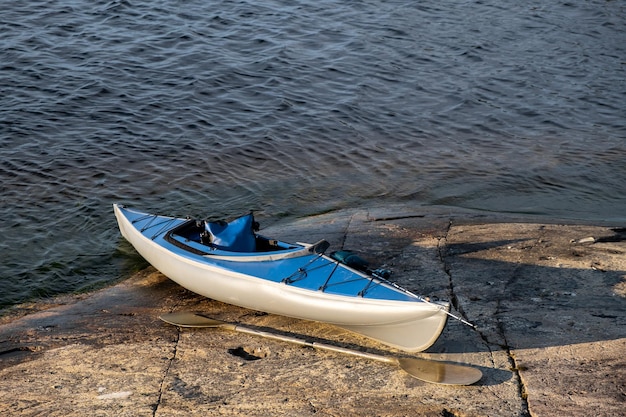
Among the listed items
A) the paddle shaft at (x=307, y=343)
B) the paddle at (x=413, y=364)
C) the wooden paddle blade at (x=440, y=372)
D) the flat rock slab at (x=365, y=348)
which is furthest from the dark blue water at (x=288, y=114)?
the wooden paddle blade at (x=440, y=372)

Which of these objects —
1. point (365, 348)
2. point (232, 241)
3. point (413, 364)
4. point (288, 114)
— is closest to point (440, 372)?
point (413, 364)

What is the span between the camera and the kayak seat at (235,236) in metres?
9.64

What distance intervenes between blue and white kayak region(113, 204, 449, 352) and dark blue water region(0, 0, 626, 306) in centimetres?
162

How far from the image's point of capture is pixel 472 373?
759cm

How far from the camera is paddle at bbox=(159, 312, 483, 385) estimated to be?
7527mm

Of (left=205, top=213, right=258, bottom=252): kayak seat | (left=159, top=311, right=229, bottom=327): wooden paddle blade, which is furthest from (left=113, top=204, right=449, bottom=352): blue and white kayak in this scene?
(left=159, top=311, right=229, bottom=327): wooden paddle blade

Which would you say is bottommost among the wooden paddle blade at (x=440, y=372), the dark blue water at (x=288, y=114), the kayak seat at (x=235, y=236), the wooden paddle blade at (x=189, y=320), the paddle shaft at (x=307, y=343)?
the dark blue water at (x=288, y=114)

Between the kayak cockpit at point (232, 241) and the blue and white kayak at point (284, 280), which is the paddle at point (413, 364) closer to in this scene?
the blue and white kayak at point (284, 280)

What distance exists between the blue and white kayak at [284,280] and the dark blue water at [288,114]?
162 cm

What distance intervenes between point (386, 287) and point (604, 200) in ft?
22.6

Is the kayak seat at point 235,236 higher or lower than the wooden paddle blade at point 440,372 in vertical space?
higher

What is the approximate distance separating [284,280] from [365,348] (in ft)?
3.66

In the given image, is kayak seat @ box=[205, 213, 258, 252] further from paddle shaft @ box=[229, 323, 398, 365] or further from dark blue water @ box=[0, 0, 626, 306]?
dark blue water @ box=[0, 0, 626, 306]

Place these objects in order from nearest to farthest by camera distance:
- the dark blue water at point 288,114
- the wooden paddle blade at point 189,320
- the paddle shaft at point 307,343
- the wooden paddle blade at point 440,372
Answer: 1. the wooden paddle blade at point 440,372
2. the paddle shaft at point 307,343
3. the wooden paddle blade at point 189,320
4. the dark blue water at point 288,114
